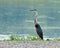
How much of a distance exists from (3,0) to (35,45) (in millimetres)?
44272

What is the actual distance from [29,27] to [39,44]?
12707 millimetres

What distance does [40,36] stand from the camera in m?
14.4

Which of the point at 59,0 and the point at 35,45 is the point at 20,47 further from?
the point at 59,0

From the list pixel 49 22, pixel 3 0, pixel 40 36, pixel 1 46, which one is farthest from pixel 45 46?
pixel 3 0

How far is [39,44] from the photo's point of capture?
11.9 metres

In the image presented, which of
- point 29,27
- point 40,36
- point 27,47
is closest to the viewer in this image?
point 27,47

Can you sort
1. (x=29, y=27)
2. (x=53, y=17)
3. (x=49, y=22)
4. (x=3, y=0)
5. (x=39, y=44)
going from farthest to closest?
1. (x=3, y=0)
2. (x=53, y=17)
3. (x=49, y=22)
4. (x=29, y=27)
5. (x=39, y=44)

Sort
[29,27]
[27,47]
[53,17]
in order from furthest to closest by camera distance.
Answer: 1. [53,17]
2. [29,27]
3. [27,47]

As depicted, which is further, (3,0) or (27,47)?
(3,0)

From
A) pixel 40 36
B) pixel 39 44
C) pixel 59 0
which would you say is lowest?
pixel 59 0

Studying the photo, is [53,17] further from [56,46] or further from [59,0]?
[59,0]

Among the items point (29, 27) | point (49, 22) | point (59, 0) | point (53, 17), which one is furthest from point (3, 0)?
point (29, 27)

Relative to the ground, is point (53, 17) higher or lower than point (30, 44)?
lower

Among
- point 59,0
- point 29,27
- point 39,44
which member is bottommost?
point 59,0
